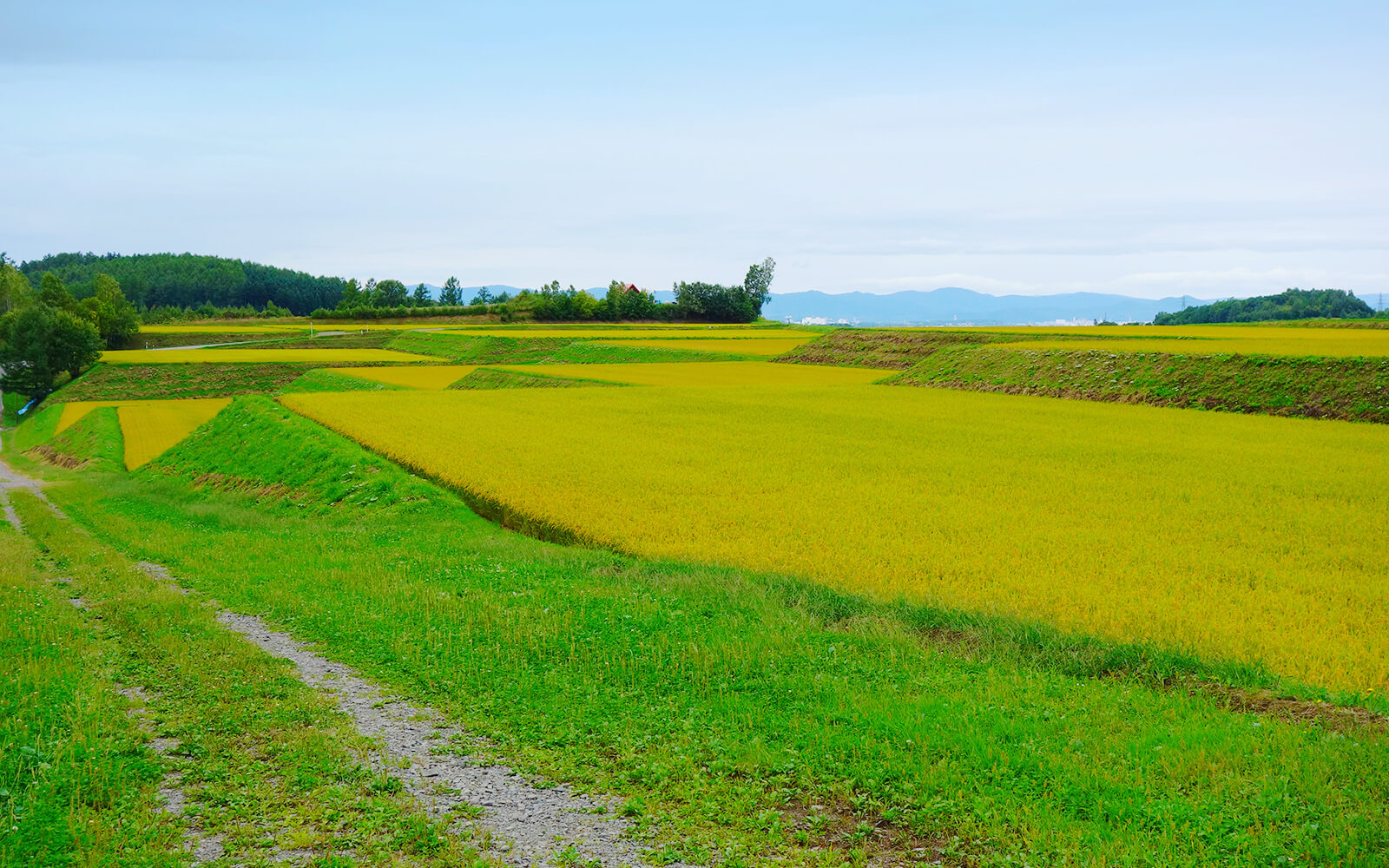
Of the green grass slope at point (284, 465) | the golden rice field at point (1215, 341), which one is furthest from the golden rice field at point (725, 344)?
the green grass slope at point (284, 465)

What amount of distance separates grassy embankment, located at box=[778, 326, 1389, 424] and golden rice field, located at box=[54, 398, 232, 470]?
1614 inches

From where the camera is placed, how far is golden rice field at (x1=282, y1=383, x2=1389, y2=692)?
1247 centimetres

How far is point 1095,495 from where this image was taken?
20.7 meters

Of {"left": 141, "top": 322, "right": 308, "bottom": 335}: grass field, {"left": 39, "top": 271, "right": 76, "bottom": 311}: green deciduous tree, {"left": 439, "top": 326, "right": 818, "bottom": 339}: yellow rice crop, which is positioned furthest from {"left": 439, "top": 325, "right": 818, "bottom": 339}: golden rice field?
{"left": 39, "top": 271, "right": 76, "bottom": 311}: green deciduous tree

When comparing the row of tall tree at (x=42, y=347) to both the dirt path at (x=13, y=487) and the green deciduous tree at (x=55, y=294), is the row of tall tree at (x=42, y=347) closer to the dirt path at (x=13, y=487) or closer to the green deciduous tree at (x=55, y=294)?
the green deciduous tree at (x=55, y=294)

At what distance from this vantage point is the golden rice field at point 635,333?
101562 millimetres

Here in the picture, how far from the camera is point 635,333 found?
110875mm

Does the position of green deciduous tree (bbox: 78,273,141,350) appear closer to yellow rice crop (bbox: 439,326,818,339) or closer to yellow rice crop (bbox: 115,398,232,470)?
yellow rice crop (bbox: 439,326,818,339)

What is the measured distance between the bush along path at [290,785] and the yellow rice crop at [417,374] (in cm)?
5376

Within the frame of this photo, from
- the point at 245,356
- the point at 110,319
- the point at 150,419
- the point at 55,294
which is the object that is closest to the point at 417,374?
the point at 150,419

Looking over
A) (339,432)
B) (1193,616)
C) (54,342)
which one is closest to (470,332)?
(54,342)

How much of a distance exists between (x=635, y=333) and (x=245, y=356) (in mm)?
42634

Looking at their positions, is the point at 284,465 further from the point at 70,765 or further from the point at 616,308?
the point at 616,308

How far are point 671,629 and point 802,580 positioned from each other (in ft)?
9.77
